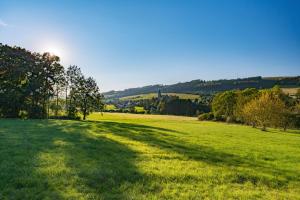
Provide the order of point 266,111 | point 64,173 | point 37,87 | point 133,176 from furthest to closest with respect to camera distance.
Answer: point 266,111
point 37,87
point 133,176
point 64,173

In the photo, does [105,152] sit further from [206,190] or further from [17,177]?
[206,190]

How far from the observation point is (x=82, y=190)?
9.02 metres

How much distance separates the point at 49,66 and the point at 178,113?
3058 inches

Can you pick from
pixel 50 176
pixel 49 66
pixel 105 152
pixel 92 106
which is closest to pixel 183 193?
pixel 50 176

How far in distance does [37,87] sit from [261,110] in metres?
50.4

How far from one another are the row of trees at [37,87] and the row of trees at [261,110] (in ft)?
133

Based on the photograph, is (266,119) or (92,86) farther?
(92,86)

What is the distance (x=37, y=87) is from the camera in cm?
6575

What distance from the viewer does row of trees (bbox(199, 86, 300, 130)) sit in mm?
71625

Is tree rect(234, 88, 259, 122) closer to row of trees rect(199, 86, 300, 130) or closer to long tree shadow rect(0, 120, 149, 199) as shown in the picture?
row of trees rect(199, 86, 300, 130)

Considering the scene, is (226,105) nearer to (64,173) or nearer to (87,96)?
(87,96)

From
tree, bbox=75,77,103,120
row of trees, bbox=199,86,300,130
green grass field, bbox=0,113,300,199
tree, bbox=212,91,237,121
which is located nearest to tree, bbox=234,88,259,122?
row of trees, bbox=199,86,300,130

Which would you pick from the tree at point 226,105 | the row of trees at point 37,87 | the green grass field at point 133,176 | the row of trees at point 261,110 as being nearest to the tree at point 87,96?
the row of trees at point 37,87

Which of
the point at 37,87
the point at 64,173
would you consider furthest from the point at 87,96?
the point at 64,173
